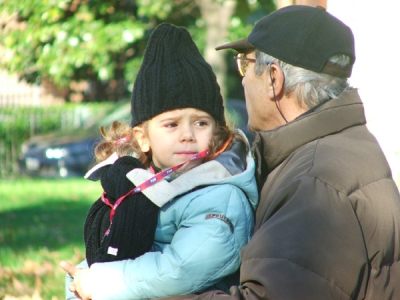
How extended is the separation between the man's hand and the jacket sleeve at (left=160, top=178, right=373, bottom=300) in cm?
62

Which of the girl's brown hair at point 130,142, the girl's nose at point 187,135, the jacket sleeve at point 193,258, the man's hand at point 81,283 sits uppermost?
the girl's nose at point 187,135

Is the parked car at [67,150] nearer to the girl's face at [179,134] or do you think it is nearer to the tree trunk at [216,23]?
the tree trunk at [216,23]

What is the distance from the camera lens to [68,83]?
13375 mm

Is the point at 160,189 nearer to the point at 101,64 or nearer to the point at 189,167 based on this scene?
the point at 189,167

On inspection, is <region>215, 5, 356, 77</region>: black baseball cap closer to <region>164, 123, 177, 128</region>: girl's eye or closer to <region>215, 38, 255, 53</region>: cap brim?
<region>215, 38, 255, 53</region>: cap brim

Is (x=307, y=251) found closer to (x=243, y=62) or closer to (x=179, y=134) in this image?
(x=179, y=134)

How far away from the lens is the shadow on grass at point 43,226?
6.80m

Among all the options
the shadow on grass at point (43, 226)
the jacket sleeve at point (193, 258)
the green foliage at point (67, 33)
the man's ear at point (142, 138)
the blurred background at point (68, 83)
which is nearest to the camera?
the jacket sleeve at point (193, 258)

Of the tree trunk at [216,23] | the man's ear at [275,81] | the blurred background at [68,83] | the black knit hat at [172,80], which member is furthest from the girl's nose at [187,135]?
the tree trunk at [216,23]

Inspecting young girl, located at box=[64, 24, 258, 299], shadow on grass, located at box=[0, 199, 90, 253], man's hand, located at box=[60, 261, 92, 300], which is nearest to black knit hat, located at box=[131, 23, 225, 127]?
young girl, located at box=[64, 24, 258, 299]

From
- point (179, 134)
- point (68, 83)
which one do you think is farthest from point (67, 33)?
point (179, 134)

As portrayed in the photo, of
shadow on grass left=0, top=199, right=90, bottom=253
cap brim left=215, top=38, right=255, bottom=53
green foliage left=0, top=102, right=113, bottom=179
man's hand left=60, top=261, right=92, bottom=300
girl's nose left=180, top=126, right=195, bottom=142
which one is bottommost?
green foliage left=0, top=102, right=113, bottom=179

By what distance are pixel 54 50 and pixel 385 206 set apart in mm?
9661

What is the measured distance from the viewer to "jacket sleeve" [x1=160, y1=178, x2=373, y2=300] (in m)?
2.17
